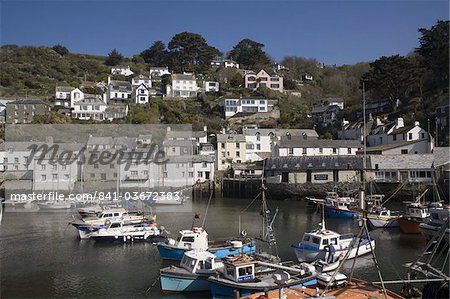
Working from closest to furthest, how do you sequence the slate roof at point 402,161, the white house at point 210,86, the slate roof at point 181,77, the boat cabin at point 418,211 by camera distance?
the boat cabin at point 418,211, the slate roof at point 402,161, the slate roof at point 181,77, the white house at point 210,86

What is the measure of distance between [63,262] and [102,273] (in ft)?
10.4

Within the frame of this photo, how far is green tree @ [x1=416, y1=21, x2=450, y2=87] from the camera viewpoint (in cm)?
6232

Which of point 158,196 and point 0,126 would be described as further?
point 0,126

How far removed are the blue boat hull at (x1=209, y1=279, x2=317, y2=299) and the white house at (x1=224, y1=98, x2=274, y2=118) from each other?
207 feet

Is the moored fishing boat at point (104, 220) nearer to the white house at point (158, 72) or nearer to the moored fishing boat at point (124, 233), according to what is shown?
the moored fishing boat at point (124, 233)

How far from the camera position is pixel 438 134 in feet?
177

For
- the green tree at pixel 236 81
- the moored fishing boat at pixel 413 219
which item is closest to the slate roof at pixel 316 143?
the moored fishing boat at pixel 413 219

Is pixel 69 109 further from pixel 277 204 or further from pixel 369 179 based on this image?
pixel 369 179

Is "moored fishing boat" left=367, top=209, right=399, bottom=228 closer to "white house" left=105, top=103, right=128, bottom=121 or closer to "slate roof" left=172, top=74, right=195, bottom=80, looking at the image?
"white house" left=105, top=103, right=128, bottom=121

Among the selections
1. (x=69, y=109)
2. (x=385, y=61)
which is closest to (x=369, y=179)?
(x=385, y=61)

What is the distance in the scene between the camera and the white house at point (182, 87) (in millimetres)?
87000

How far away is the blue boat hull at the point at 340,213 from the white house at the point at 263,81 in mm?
57609

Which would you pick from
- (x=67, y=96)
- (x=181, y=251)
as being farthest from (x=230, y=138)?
(x=181, y=251)

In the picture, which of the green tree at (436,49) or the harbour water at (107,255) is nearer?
the harbour water at (107,255)
